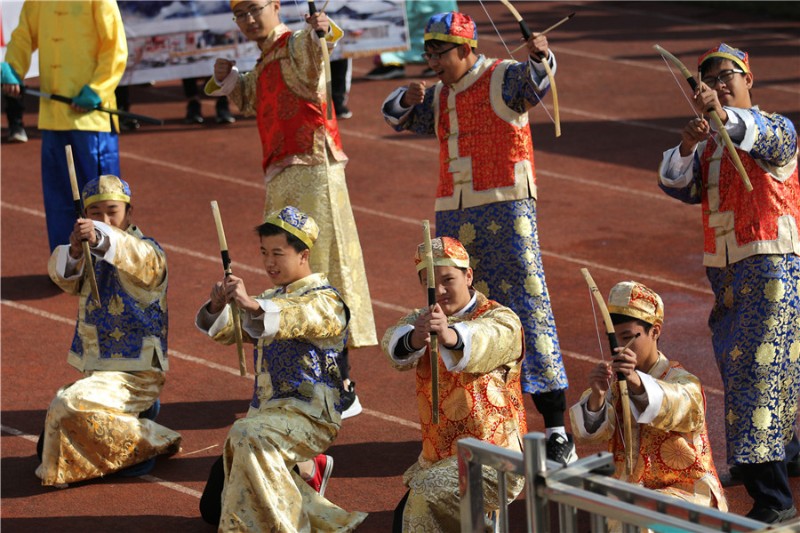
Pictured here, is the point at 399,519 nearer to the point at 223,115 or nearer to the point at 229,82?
the point at 229,82

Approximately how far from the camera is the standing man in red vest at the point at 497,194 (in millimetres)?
6336

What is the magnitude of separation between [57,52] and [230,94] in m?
2.16

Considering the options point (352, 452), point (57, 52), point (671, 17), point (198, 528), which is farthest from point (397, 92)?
point (671, 17)

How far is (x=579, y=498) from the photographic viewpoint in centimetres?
326

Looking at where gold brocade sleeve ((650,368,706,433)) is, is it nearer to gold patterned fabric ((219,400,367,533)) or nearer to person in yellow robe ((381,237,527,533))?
person in yellow robe ((381,237,527,533))

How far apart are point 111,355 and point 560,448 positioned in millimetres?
2087

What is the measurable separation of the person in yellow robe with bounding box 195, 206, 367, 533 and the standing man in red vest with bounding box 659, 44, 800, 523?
4.93 feet

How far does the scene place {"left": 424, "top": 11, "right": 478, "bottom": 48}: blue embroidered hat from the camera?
6.23 meters

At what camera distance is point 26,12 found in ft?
30.1

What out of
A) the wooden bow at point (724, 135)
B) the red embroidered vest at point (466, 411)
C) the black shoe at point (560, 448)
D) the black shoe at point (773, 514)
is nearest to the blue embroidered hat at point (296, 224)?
the red embroidered vest at point (466, 411)

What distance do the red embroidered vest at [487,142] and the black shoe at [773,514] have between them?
175 cm

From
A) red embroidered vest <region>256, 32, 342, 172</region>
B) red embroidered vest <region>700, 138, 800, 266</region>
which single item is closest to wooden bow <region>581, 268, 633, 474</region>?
red embroidered vest <region>700, 138, 800, 266</region>

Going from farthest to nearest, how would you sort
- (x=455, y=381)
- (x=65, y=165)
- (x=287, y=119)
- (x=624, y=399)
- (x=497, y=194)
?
(x=65, y=165) → (x=287, y=119) → (x=497, y=194) → (x=455, y=381) → (x=624, y=399)

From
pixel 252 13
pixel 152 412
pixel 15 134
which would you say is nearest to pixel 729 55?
pixel 252 13
